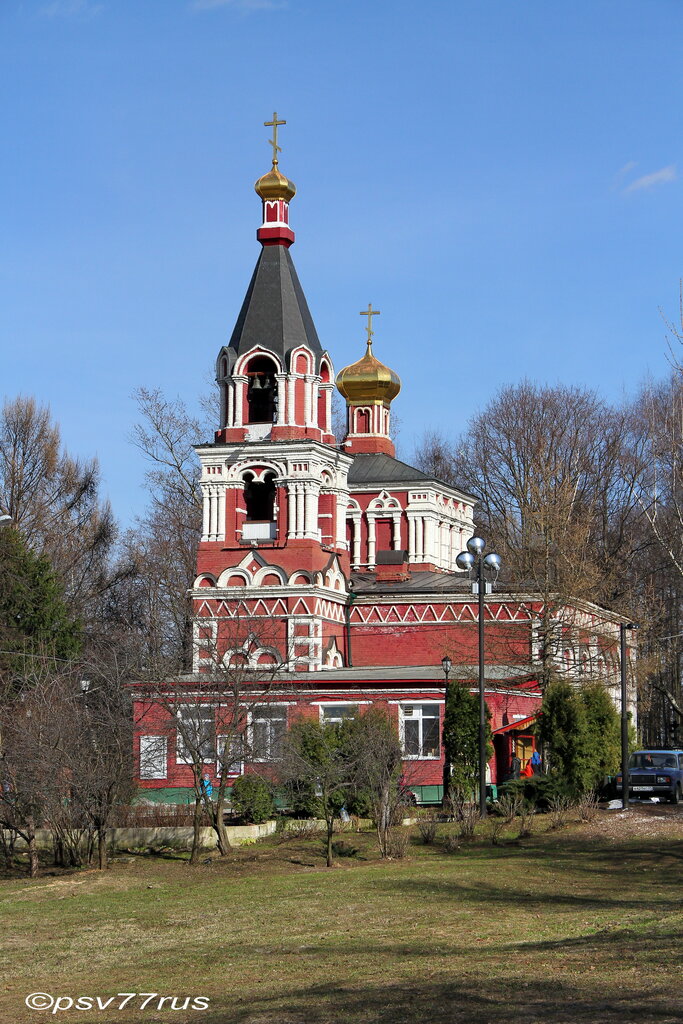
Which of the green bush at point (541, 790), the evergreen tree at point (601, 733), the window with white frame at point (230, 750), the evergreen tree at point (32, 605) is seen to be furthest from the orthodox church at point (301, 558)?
the window with white frame at point (230, 750)

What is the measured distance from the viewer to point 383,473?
5012 centimetres

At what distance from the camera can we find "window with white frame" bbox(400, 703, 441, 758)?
1385 inches

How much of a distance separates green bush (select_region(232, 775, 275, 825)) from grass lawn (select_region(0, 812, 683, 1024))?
128 inches

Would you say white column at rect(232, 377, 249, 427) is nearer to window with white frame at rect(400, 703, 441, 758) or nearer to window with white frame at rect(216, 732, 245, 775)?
window with white frame at rect(400, 703, 441, 758)

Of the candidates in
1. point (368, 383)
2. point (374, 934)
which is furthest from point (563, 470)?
point (374, 934)

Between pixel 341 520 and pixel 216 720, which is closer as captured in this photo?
pixel 216 720

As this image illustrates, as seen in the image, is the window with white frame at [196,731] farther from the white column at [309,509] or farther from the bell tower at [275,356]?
the bell tower at [275,356]

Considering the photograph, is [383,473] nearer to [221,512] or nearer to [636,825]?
[221,512]

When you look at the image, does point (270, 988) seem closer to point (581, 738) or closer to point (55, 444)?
point (581, 738)

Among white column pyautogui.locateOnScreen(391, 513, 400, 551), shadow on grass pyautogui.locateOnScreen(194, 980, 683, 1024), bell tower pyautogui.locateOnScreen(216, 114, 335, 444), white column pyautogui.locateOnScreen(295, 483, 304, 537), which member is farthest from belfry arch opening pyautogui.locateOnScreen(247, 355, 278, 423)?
shadow on grass pyautogui.locateOnScreen(194, 980, 683, 1024)

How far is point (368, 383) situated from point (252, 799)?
26832 mm

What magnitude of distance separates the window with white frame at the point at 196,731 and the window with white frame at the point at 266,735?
77 centimetres

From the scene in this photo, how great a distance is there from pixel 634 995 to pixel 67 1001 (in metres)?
4.93

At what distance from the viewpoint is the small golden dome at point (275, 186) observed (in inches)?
1722
